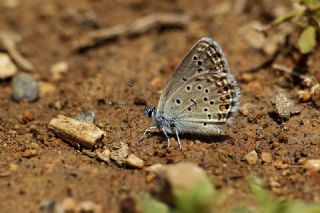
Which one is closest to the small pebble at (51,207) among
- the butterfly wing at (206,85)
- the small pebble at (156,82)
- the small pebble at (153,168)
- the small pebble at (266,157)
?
the small pebble at (153,168)

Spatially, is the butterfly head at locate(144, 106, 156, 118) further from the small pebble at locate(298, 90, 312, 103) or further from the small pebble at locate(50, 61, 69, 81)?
the small pebble at locate(50, 61, 69, 81)

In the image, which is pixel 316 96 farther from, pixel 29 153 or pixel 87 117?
pixel 29 153

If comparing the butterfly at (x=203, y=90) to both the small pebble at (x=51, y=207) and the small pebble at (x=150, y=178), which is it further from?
the small pebble at (x=51, y=207)

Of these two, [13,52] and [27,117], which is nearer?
[27,117]

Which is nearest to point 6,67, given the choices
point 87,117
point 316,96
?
point 87,117

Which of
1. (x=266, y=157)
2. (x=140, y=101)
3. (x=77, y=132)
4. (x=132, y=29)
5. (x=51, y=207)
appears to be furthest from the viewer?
(x=132, y=29)

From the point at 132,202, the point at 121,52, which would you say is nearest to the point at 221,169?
the point at 132,202

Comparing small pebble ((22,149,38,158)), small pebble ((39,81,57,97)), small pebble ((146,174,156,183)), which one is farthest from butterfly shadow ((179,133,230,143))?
small pebble ((39,81,57,97))
